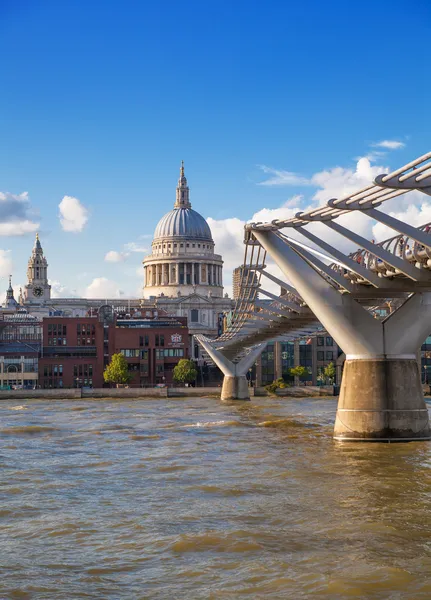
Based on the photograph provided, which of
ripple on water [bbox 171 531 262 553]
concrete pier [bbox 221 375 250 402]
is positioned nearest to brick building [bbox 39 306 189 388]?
concrete pier [bbox 221 375 250 402]

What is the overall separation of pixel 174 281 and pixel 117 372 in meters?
87.0

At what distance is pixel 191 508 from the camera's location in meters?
22.7

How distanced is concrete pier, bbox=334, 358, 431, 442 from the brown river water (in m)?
0.88

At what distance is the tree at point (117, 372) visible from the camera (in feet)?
342

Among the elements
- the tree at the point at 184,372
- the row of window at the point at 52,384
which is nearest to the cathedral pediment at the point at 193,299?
the tree at the point at 184,372

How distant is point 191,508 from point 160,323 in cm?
9618

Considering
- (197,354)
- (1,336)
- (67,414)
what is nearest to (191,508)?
(67,414)

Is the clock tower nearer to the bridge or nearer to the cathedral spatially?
the cathedral

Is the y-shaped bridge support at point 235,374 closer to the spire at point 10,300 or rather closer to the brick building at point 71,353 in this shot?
the brick building at point 71,353

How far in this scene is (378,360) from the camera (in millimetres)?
35750

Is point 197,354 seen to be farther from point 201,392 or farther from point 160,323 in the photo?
point 201,392

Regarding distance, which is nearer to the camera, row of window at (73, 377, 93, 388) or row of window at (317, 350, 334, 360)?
row of window at (73, 377, 93, 388)

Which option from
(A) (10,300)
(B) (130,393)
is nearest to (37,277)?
(A) (10,300)

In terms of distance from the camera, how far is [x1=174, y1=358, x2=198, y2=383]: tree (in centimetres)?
10831
